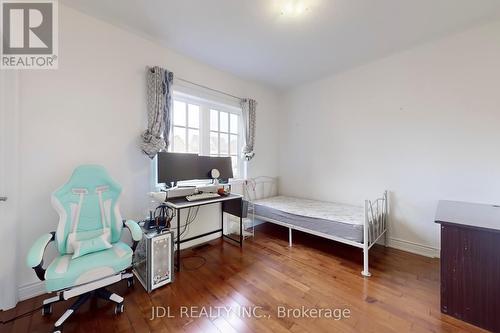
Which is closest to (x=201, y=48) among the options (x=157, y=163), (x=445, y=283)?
(x=157, y=163)

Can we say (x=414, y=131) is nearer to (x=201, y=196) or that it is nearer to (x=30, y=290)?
(x=201, y=196)

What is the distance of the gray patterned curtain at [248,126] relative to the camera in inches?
134

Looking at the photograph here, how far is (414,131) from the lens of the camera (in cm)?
255

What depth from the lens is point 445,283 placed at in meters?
1.54

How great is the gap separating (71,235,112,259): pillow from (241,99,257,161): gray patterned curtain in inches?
89.4

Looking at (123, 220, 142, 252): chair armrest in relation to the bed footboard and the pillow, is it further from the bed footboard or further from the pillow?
the bed footboard

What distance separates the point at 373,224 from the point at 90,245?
2873 mm

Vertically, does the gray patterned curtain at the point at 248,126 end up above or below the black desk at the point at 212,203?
above

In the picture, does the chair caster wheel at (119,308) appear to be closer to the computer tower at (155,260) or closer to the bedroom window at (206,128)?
the computer tower at (155,260)

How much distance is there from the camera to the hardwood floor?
1.45 meters

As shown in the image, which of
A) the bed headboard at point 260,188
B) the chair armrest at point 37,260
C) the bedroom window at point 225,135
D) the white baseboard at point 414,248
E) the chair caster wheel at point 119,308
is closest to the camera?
the chair armrest at point 37,260
